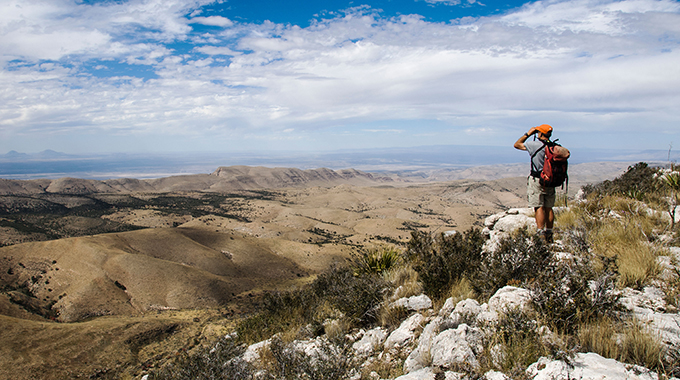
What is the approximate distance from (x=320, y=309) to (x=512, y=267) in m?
4.33

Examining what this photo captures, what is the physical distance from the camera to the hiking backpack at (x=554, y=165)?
5.87 metres

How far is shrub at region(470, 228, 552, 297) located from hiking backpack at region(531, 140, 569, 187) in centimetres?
145

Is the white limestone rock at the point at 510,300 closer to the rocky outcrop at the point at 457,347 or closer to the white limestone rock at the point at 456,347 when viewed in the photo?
the rocky outcrop at the point at 457,347

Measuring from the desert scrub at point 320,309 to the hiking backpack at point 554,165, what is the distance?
138 inches

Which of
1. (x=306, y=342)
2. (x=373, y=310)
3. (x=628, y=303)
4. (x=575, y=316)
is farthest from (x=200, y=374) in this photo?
(x=628, y=303)

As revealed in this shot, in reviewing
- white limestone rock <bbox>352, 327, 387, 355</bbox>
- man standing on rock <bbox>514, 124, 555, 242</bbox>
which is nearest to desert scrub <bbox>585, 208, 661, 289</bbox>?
man standing on rock <bbox>514, 124, 555, 242</bbox>

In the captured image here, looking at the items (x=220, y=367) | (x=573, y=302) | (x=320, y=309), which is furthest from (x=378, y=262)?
(x=573, y=302)

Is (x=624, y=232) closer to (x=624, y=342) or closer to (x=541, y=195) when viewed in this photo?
(x=541, y=195)

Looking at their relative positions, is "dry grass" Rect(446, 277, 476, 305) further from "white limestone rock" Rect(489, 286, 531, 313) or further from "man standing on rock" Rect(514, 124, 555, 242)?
"man standing on rock" Rect(514, 124, 555, 242)

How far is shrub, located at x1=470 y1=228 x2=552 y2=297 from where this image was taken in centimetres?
464

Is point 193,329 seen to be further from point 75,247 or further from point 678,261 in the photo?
point 678,261

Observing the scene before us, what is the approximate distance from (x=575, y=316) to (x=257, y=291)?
26314 mm

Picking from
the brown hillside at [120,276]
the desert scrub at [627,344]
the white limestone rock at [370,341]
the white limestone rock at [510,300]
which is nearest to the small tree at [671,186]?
the white limestone rock at [510,300]

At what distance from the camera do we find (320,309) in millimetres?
7539
